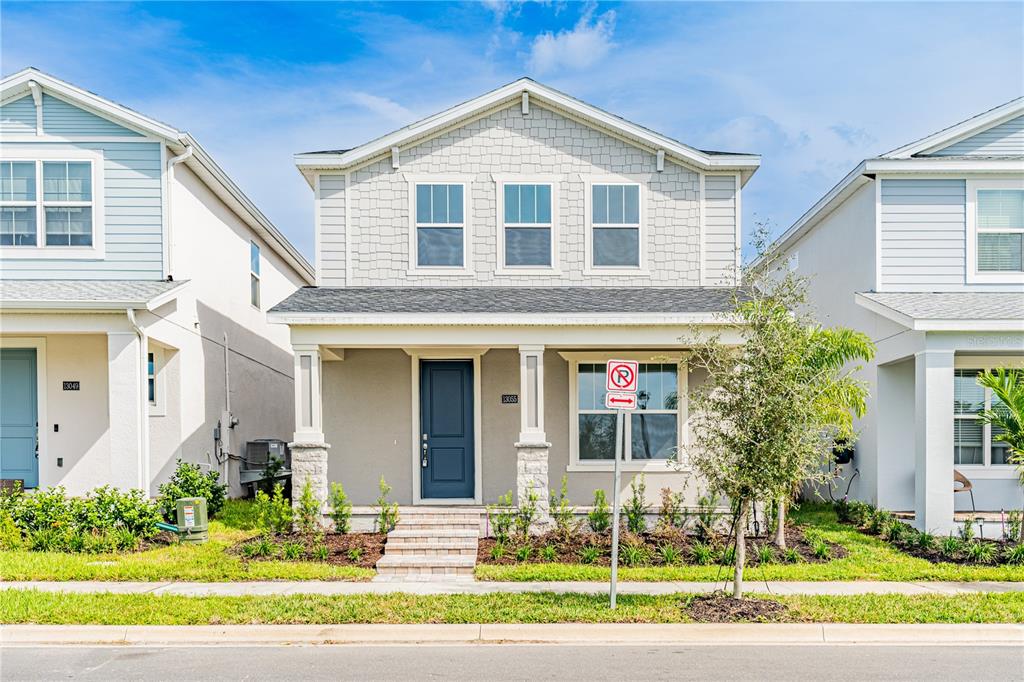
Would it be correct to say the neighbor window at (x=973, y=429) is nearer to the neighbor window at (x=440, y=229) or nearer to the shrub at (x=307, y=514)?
the neighbor window at (x=440, y=229)

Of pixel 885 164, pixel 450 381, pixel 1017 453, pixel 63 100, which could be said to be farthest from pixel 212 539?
pixel 885 164

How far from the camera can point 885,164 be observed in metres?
14.6

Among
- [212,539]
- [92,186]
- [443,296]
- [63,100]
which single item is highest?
[63,100]

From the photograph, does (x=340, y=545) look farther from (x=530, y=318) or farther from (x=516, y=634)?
(x=516, y=634)

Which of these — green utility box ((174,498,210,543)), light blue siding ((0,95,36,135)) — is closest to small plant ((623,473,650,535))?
green utility box ((174,498,210,543))

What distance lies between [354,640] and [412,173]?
8.64m

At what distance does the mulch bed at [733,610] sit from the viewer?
813 centimetres

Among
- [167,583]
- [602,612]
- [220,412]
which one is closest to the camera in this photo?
[602,612]

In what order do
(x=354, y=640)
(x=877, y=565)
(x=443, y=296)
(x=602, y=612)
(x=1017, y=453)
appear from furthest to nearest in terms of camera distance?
(x=443, y=296) < (x=1017, y=453) < (x=877, y=565) < (x=602, y=612) < (x=354, y=640)

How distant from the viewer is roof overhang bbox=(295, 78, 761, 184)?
13.9 metres

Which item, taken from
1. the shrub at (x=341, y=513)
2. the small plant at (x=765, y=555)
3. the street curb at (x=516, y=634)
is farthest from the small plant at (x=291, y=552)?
the small plant at (x=765, y=555)

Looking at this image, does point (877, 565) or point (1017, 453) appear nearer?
point (877, 565)

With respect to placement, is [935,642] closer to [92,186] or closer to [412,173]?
[412,173]

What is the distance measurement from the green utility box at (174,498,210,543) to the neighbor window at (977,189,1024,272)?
1390cm
